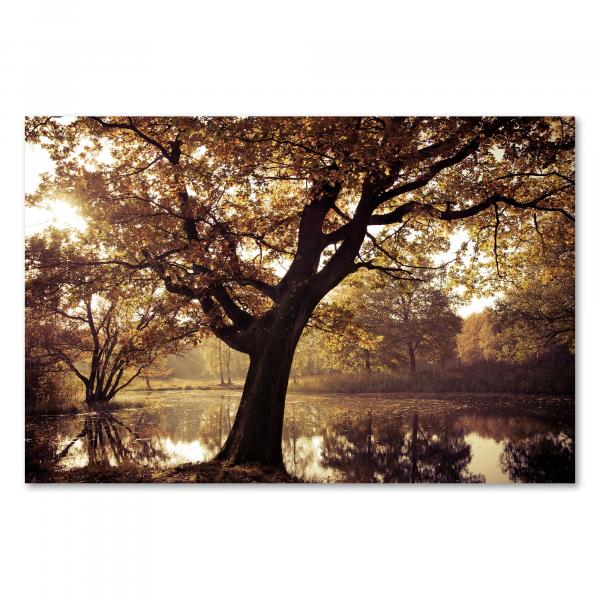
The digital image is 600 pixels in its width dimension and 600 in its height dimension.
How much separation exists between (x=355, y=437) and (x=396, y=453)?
48 centimetres

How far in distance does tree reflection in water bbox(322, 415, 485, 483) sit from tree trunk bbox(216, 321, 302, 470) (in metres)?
0.61

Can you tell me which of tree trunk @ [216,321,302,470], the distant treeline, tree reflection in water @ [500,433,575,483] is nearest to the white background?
tree reflection in water @ [500,433,575,483]

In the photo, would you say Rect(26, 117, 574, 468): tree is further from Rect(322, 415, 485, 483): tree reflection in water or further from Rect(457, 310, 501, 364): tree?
Rect(457, 310, 501, 364): tree

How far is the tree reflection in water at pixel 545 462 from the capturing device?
431 cm

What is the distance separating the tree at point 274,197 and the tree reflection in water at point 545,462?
2.16 metres

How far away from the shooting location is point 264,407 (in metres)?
4.62

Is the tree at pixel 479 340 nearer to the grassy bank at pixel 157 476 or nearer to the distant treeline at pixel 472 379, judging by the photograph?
the distant treeline at pixel 472 379

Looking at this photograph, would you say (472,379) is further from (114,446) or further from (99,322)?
(99,322)

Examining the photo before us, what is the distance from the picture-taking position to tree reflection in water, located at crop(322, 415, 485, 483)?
4.37m
